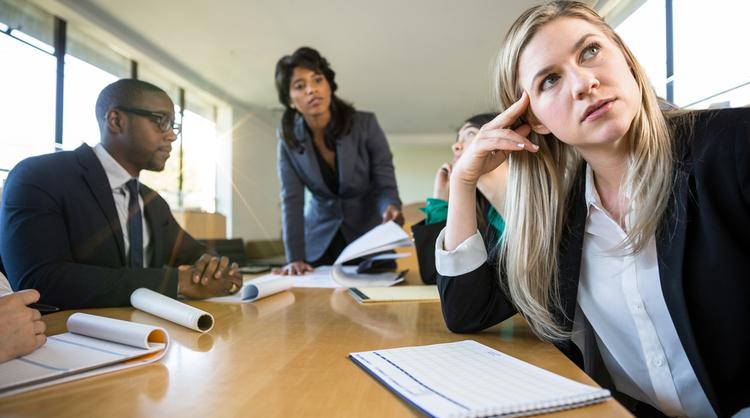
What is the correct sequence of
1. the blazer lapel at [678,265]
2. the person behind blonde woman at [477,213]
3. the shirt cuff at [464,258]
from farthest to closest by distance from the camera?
the person behind blonde woman at [477,213] < the shirt cuff at [464,258] < the blazer lapel at [678,265]

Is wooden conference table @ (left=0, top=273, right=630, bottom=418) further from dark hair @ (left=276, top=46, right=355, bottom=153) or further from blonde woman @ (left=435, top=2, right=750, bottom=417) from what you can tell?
dark hair @ (left=276, top=46, right=355, bottom=153)

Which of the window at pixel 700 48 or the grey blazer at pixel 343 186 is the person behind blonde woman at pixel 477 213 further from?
the window at pixel 700 48

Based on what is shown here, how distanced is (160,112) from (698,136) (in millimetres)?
1210

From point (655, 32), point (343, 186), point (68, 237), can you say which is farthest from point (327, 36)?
point (68, 237)

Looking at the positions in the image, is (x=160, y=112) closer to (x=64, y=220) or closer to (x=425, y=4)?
(x=64, y=220)

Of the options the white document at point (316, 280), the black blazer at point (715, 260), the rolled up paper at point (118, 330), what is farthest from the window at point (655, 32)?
the rolled up paper at point (118, 330)

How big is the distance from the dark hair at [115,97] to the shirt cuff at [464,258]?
88 centimetres

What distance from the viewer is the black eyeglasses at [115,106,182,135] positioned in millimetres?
1240

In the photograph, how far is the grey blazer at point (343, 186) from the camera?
8.31 feet

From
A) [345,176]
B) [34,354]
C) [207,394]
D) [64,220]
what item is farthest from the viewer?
[345,176]

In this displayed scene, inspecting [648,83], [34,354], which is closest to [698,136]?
[648,83]

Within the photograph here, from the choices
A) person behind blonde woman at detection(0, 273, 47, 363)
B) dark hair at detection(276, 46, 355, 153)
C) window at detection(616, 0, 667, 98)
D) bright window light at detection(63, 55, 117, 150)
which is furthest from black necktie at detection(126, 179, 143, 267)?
window at detection(616, 0, 667, 98)

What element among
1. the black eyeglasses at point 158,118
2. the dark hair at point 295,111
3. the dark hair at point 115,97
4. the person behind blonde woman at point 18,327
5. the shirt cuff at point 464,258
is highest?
the dark hair at point 295,111

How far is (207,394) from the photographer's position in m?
0.56
